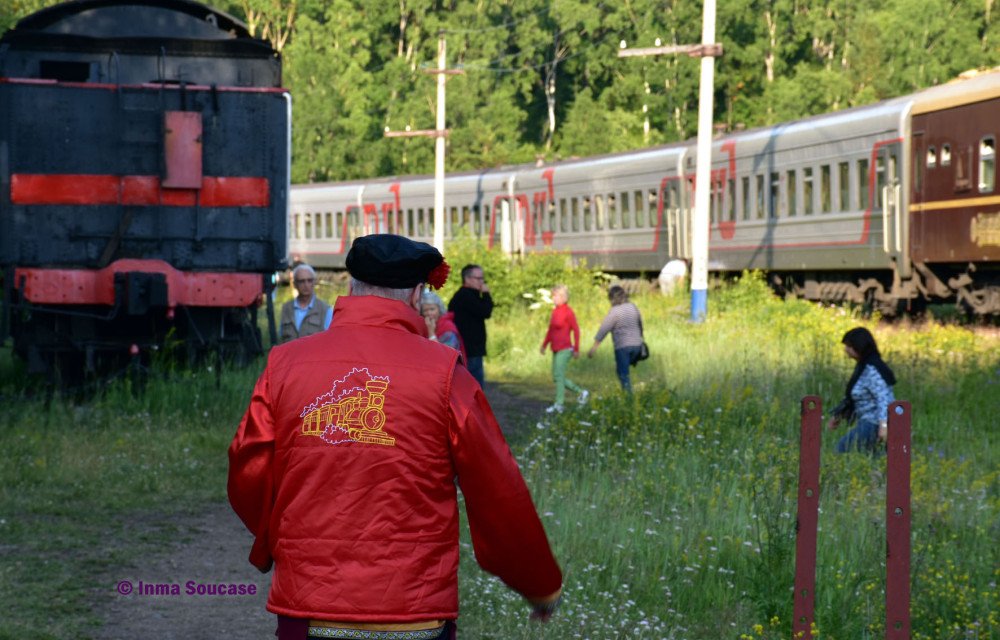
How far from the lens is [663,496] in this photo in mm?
8570

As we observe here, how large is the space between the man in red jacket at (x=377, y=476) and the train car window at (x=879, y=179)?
60.3 feet

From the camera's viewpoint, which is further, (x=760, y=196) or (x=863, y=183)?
(x=760, y=196)

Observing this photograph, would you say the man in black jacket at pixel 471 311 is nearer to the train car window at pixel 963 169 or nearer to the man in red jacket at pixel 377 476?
the man in red jacket at pixel 377 476

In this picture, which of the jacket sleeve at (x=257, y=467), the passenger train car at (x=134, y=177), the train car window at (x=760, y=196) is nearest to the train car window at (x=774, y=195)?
the train car window at (x=760, y=196)

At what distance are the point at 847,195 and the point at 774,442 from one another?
13.0 meters

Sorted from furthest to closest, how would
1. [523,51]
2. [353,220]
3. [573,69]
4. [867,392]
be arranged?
[573,69] → [523,51] → [353,220] → [867,392]

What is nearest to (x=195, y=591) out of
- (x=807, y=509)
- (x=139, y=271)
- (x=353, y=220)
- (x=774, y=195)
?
(x=807, y=509)

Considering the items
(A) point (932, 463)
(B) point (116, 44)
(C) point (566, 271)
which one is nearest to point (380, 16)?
(C) point (566, 271)

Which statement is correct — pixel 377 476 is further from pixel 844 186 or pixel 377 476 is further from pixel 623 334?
pixel 844 186

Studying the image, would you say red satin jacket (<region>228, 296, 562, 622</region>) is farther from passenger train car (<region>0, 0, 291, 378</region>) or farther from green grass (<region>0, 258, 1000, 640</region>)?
passenger train car (<region>0, 0, 291, 378</region>)

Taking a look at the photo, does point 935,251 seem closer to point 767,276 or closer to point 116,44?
point 767,276

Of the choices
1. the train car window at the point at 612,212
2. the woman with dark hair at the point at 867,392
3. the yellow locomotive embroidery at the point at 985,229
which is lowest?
the woman with dark hair at the point at 867,392

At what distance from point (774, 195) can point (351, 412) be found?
21.8 meters

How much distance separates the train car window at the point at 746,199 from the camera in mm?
25234
